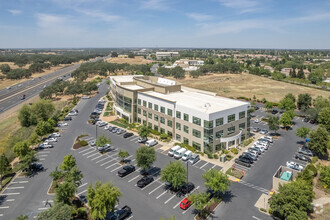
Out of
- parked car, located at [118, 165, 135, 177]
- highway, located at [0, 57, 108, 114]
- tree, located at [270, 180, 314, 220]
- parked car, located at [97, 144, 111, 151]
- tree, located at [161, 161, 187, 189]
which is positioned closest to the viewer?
tree, located at [270, 180, 314, 220]

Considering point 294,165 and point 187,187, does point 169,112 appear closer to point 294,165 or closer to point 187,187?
point 187,187

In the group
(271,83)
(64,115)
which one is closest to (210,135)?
(64,115)

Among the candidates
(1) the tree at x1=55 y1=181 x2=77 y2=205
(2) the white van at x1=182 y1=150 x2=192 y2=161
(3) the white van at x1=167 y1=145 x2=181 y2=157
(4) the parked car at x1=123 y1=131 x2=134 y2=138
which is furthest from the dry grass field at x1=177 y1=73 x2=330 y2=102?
(1) the tree at x1=55 y1=181 x2=77 y2=205

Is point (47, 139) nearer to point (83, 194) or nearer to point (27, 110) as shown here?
point (27, 110)

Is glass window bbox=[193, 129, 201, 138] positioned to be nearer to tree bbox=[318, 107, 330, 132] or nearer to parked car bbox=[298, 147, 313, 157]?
parked car bbox=[298, 147, 313, 157]

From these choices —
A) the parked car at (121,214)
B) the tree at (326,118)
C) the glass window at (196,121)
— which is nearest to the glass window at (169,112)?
the glass window at (196,121)

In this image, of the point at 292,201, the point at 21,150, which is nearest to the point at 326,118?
the point at 292,201

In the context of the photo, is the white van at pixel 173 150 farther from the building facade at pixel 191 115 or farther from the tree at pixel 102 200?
the tree at pixel 102 200
